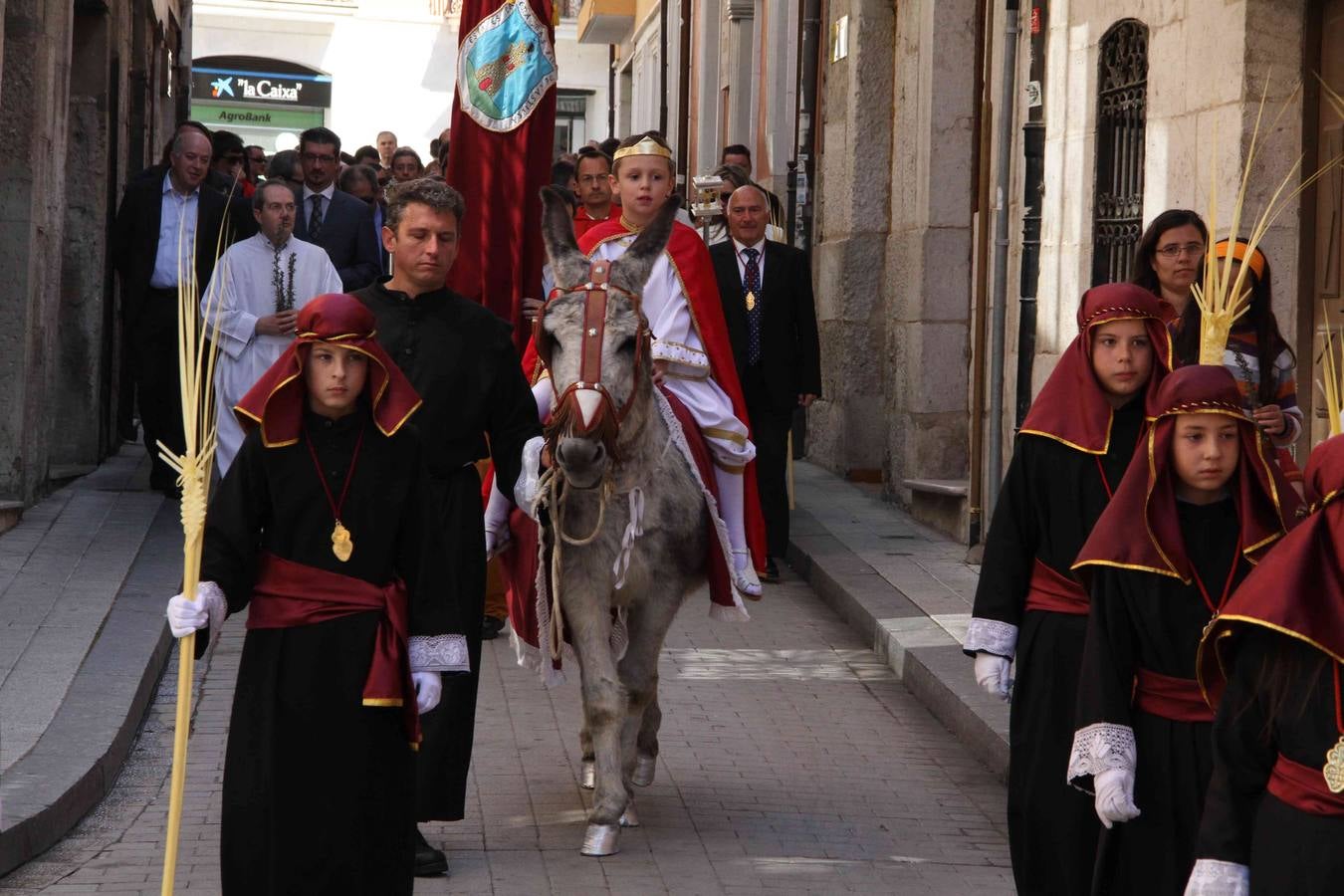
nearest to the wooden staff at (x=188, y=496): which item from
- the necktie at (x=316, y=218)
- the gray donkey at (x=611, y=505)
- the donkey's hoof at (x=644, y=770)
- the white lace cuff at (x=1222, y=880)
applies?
the gray donkey at (x=611, y=505)

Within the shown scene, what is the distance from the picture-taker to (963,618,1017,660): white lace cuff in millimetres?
5578

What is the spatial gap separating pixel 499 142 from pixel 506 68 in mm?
339

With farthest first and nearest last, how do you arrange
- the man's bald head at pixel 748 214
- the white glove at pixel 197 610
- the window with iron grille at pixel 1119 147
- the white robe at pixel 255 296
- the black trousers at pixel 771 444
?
1. the black trousers at pixel 771 444
2. the man's bald head at pixel 748 214
3. the white robe at pixel 255 296
4. the window with iron grille at pixel 1119 147
5. the white glove at pixel 197 610

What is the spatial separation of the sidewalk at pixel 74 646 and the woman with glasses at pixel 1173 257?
3694 millimetres

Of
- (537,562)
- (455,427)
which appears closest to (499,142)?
(537,562)

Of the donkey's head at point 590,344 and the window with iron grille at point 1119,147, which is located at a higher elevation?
the window with iron grille at point 1119,147

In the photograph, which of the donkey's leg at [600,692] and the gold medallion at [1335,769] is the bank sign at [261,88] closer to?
the donkey's leg at [600,692]

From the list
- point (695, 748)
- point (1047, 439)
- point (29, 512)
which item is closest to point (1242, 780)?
point (1047, 439)

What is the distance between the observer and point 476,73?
10.1 m

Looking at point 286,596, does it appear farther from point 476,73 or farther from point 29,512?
point 29,512

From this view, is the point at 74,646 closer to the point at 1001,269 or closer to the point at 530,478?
the point at 530,478

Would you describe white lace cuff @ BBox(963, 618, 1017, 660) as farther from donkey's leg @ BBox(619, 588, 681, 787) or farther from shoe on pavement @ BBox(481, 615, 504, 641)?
shoe on pavement @ BBox(481, 615, 504, 641)

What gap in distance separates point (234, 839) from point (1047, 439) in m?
2.24

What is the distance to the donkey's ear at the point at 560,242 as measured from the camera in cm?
668
